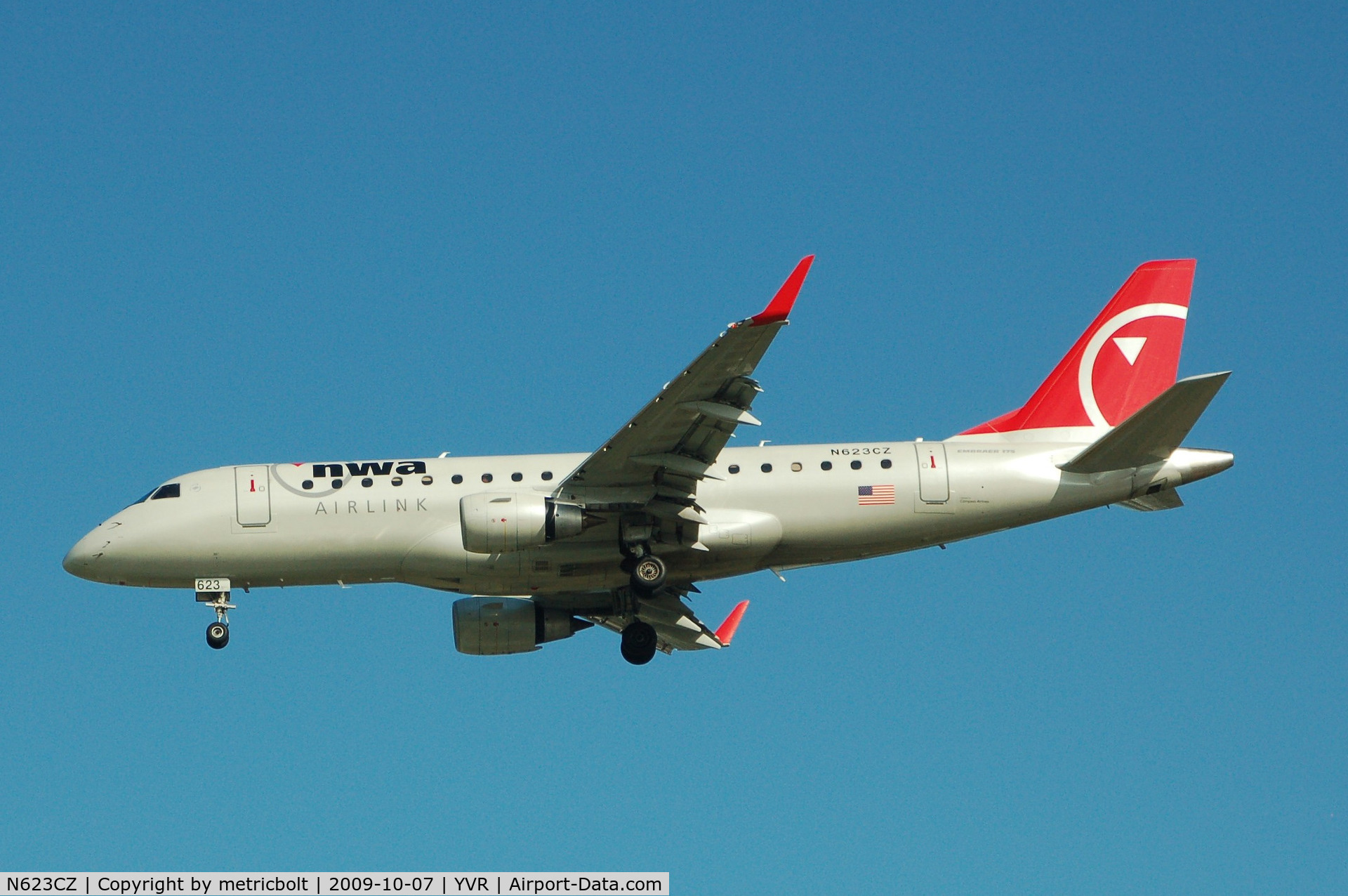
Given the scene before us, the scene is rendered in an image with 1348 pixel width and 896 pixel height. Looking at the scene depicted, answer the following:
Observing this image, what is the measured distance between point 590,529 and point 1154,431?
11244 mm

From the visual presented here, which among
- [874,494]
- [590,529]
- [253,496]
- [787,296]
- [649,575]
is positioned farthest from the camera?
[253,496]

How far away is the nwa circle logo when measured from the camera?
3503cm

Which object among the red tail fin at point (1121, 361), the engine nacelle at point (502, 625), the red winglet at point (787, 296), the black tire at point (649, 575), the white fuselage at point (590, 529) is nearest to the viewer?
the red winglet at point (787, 296)

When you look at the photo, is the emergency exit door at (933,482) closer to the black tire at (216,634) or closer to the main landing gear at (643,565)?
the main landing gear at (643,565)

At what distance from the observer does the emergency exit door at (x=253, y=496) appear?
1299 inches

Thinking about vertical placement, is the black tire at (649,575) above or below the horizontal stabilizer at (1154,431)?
below

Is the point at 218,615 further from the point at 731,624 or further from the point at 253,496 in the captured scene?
the point at 731,624

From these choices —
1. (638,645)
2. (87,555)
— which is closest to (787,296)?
(638,645)

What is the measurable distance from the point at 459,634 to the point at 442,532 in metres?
4.04

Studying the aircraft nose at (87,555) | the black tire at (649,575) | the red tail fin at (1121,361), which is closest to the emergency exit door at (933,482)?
the red tail fin at (1121,361)

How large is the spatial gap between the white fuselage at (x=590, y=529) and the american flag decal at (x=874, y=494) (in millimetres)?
32

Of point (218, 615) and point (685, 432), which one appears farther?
point (218, 615)

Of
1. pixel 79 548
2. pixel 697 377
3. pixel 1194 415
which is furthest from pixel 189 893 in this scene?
pixel 1194 415

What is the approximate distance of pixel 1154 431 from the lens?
3181 cm
